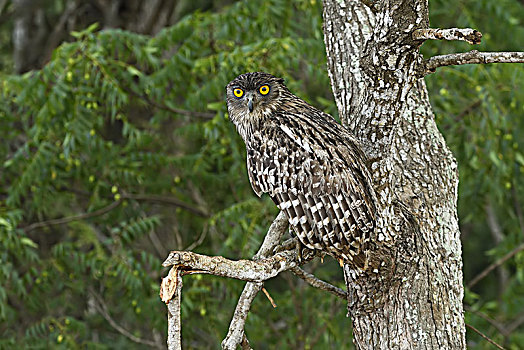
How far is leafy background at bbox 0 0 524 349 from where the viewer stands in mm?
3906

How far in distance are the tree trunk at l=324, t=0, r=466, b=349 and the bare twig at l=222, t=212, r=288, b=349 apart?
10.4 inches

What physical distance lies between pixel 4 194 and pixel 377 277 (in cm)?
334

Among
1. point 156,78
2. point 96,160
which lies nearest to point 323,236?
point 156,78

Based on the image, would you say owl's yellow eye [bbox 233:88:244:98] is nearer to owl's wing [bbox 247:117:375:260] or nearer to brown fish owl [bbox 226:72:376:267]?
brown fish owl [bbox 226:72:376:267]

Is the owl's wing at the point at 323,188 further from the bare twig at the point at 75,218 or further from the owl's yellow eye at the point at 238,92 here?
the bare twig at the point at 75,218

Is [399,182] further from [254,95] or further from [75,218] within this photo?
[75,218]

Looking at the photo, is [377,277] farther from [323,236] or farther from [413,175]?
[413,175]

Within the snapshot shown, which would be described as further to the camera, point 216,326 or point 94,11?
point 94,11

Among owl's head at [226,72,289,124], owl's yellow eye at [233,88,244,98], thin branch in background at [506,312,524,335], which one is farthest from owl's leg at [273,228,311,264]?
thin branch in background at [506,312,524,335]

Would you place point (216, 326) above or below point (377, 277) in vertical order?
below

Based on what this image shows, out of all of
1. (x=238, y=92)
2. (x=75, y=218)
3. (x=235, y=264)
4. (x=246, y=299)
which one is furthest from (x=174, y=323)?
(x=75, y=218)

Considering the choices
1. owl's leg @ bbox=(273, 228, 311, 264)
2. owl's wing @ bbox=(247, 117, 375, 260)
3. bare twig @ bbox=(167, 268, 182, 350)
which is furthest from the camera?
owl's leg @ bbox=(273, 228, 311, 264)

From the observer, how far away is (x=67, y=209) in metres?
5.30

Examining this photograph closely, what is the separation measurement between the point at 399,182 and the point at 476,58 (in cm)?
64
